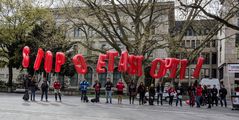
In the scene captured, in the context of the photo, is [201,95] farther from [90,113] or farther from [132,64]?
[90,113]

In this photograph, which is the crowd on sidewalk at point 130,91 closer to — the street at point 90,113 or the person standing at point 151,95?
the person standing at point 151,95

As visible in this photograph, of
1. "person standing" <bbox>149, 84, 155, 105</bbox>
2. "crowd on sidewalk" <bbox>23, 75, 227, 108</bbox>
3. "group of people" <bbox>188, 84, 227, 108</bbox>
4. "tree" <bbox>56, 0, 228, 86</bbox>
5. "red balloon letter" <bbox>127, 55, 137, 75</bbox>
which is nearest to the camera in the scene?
"crowd on sidewalk" <bbox>23, 75, 227, 108</bbox>

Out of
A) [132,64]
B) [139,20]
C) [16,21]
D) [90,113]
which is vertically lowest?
[90,113]

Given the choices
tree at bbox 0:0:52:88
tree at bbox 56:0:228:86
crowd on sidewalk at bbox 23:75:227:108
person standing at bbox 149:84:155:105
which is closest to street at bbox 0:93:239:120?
crowd on sidewalk at bbox 23:75:227:108

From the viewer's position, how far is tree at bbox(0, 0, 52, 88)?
5009 centimetres

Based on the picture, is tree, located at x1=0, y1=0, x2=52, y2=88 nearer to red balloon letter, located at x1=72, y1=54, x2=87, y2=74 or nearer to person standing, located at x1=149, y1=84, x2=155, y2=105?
red balloon letter, located at x1=72, y1=54, x2=87, y2=74

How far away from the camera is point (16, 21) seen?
51188 mm

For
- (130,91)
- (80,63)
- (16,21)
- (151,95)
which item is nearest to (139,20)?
(80,63)

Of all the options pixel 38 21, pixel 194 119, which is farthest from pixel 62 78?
pixel 194 119

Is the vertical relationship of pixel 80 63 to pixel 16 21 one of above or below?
below

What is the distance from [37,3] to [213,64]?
146 ft

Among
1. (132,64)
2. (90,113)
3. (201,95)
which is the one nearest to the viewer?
(90,113)

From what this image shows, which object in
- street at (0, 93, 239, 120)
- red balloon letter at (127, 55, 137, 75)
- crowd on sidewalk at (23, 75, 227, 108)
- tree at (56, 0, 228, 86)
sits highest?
tree at (56, 0, 228, 86)

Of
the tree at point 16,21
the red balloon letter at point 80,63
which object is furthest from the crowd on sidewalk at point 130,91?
the tree at point 16,21
